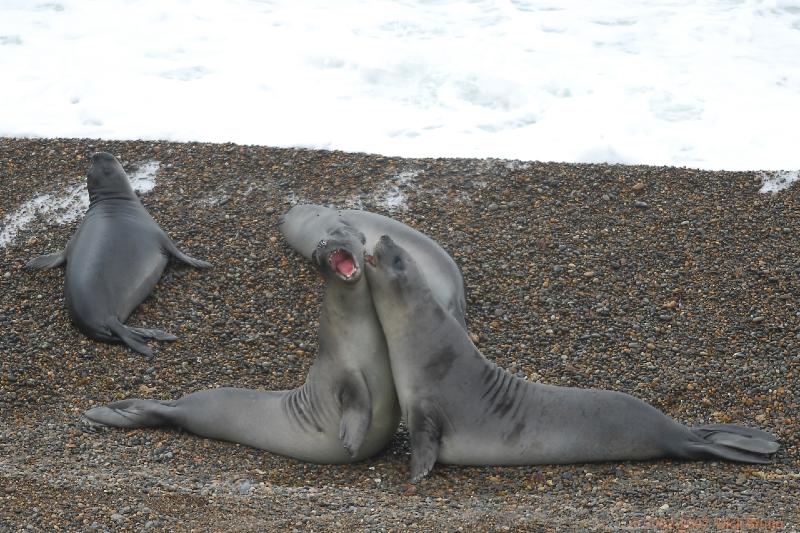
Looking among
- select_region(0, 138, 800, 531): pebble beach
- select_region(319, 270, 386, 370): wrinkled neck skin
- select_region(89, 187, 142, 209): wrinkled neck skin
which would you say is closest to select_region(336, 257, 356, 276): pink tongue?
select_region(319, 270, 386, 370): wrinkled neck skin

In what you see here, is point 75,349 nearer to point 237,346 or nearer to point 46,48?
point 237,346

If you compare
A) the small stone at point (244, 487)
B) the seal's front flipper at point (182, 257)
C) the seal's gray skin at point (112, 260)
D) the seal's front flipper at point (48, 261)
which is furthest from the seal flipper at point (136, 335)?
the small stone at point (244, 487)

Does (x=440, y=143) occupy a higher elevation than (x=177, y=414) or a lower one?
lower

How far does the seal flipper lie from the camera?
657 cm

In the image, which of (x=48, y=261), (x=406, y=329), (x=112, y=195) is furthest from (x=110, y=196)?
(x=406, y=329)

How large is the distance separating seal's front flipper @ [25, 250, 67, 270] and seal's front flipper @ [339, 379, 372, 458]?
10.9 ft

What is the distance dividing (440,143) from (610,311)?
5.97 meters

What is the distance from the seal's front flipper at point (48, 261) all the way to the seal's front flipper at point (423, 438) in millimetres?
3630

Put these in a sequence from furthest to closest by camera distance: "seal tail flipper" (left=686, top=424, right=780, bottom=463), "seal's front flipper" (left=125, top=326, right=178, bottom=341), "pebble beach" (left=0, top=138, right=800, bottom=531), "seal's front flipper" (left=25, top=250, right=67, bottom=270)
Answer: "seal's front flipper" (left=25, top=250, right=67, bottom=270), "seal's front flipper" (left=125, top=326, right=178, bottom=341), "seal tail flipper" (left=686, top=424, right=780, bottom=463), "pebble beach" (left=0, top=138, right=800, bottom=531)

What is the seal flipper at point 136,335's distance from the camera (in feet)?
21.5

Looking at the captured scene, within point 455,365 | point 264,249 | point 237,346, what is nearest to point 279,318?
point 237,346

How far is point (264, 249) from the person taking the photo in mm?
7742

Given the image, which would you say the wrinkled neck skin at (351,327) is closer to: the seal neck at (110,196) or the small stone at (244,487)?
the small stone at (244,487)

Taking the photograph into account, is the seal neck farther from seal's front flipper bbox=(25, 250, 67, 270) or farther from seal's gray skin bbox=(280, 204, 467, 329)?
seal's gray skin bbox=(280, 204, 467, 329)
